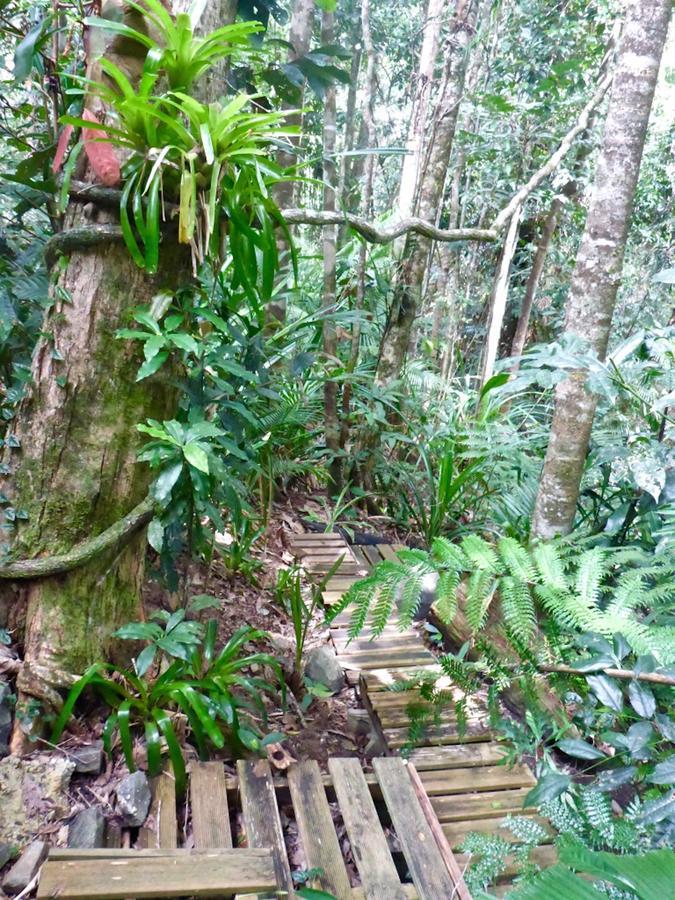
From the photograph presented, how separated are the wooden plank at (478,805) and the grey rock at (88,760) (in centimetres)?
104

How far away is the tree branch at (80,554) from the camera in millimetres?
1936

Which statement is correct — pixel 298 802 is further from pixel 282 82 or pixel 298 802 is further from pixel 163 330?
pixel 282 82

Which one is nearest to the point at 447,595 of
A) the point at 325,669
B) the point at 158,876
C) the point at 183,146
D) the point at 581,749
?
the point at 581,749

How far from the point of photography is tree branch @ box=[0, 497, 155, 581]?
1936 millimetres

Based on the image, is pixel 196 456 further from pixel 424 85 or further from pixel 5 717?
pixel 424 85

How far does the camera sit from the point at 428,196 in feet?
14.0

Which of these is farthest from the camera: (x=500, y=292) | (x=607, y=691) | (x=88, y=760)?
(x=500, y=292)

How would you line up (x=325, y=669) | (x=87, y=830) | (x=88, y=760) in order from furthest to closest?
1. (x=325, y=669)
2. (x=88, y=760)
3. (x=87, y=830)

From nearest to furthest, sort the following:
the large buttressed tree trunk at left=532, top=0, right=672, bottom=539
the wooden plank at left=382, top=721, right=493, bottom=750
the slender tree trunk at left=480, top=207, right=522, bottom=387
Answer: the wooden plank at left=382, top=721, right=493, bottom=750
the large buttressed tree trunk at left=532, top=0, right=672, bottom=539
the slender tree trunk at left=480, top=207, right=522, bottom=387

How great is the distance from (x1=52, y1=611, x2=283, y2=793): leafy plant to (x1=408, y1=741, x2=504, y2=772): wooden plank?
0.56 m

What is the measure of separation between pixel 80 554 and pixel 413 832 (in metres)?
1.31

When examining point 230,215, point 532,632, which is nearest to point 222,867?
point 532,632

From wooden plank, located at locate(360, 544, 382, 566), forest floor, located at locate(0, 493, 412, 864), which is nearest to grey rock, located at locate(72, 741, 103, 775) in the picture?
forest floor, located at locate(0, 493, 412, 864)

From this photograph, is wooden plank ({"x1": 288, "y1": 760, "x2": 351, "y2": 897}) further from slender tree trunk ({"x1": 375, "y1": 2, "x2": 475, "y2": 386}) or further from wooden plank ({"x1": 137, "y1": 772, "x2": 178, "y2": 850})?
slender tree trunk ({"x1": 375, "y1": 2, "x2": 475, "y2": 386})
